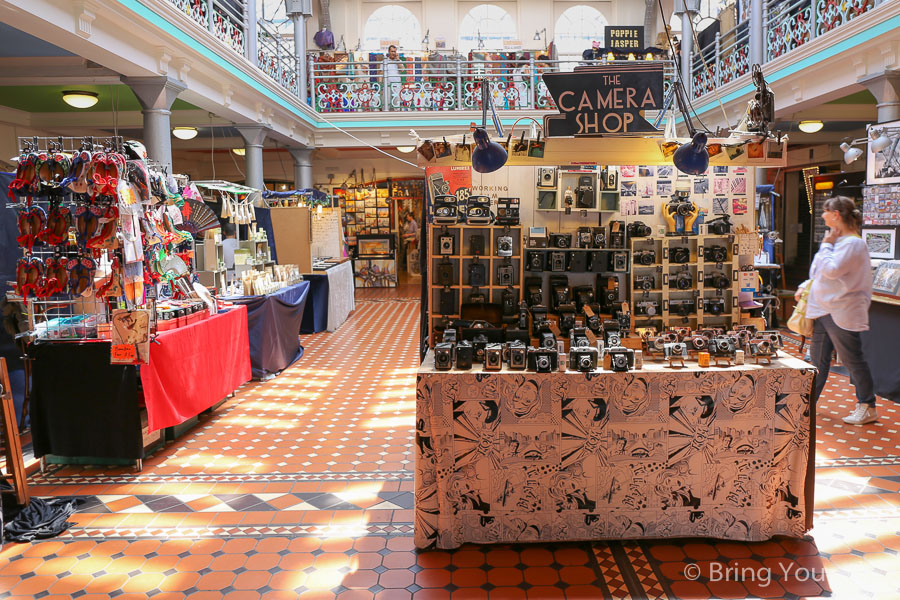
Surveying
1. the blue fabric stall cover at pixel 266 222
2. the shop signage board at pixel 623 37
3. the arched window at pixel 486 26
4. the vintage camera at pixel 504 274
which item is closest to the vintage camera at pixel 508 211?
the vintage camera at pixel 504 274

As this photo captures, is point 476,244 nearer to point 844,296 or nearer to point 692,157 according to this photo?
point 692,157

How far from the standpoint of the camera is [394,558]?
3221 millimetres

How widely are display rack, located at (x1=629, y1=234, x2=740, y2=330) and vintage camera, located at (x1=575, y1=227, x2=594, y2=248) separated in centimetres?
30

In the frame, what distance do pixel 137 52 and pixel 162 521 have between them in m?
4.63

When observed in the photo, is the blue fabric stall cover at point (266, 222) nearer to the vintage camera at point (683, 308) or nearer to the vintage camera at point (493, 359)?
the vintage camera at point (683, 308)

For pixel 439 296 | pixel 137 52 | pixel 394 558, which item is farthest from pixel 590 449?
pixel 137 52

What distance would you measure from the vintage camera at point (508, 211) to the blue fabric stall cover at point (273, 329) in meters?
3.32

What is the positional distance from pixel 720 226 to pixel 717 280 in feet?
1.25

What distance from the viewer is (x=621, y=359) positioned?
325cm

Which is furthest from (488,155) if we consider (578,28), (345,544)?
(578,28)

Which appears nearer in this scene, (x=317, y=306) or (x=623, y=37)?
(x=317, y=306)

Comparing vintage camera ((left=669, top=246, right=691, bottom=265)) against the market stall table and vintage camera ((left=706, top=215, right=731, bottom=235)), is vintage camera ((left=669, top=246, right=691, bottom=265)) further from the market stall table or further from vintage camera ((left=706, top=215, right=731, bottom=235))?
the market stall table

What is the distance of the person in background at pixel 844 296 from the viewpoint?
4707 millimetres

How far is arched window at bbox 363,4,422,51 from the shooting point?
16656 millimetres
